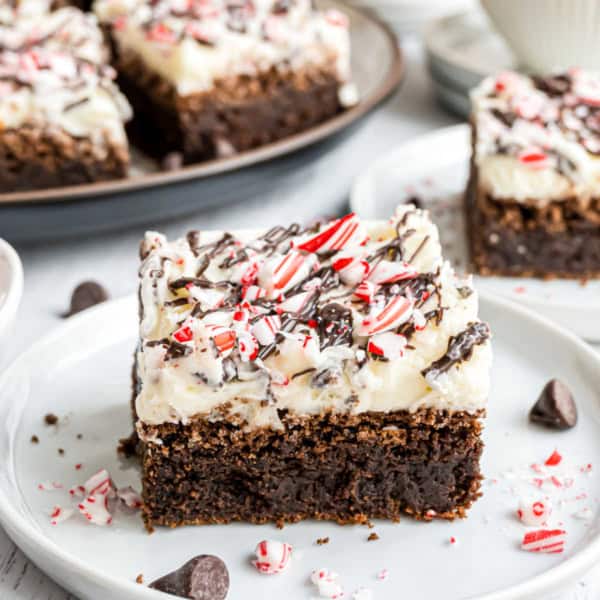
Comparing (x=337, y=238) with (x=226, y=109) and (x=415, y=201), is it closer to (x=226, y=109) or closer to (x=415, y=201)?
(x=415, y=201)

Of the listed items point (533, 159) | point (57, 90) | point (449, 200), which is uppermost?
point (57, 90)


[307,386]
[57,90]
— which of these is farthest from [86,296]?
[307,386]

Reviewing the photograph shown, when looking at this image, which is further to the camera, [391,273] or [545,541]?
[391,273]

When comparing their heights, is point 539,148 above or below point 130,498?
above

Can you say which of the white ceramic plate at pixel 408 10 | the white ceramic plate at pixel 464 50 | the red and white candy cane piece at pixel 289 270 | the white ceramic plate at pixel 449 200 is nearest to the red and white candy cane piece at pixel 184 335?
the red and white candy cane piece at pixel 289 270

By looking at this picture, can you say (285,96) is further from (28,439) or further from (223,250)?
(28,439)

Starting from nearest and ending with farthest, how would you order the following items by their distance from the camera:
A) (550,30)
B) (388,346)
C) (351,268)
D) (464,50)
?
(388,346)
(351,268)
(550,30)
(464,50)

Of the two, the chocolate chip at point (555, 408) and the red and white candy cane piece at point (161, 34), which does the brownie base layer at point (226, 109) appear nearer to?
the red and white candy cane piece at point (161, 34)

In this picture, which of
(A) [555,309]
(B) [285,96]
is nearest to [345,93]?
(B) [285,96]

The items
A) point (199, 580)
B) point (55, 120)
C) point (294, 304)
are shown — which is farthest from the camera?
point (55, 120)
